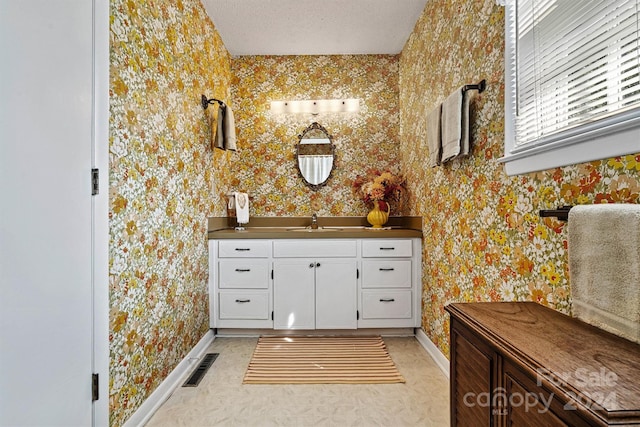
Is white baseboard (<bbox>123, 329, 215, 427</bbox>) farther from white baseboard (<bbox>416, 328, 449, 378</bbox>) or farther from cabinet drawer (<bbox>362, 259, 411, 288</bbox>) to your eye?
white baseboard (<bbox>416, 328, 449, 378</bbox>)

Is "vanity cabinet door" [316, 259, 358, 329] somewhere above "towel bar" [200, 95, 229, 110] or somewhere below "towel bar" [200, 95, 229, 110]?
below

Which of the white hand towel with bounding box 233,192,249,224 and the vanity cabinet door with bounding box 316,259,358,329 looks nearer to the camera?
the vanity cabinet door with bounding box 316,259,358,329

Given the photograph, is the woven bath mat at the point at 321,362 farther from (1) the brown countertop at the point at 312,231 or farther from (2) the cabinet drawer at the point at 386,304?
(1) the brown countertop at the point at 312,231

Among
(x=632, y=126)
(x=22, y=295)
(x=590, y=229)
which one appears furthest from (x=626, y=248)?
(x=22, y=295)

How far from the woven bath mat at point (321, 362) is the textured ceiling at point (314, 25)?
8.96 ft

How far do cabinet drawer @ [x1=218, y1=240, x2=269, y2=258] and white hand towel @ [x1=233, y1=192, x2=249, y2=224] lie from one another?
321 millimetres

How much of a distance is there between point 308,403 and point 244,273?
1.26 m

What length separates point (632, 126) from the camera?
2.92 feet

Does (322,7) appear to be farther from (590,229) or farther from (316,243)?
(590,229)

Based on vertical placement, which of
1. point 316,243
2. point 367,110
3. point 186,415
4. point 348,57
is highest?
point 348,57

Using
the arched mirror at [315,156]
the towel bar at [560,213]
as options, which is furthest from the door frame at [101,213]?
the arched mirror at [315,156]

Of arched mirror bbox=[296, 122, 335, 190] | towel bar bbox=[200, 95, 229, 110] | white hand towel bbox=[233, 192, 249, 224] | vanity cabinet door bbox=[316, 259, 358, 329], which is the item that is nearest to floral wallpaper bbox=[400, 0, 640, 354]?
vanity cabinet door bbox=[316, 259, 358, 329]

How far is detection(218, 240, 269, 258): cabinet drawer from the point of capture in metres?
2.86

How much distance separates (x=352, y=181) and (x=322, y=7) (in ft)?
5.18
